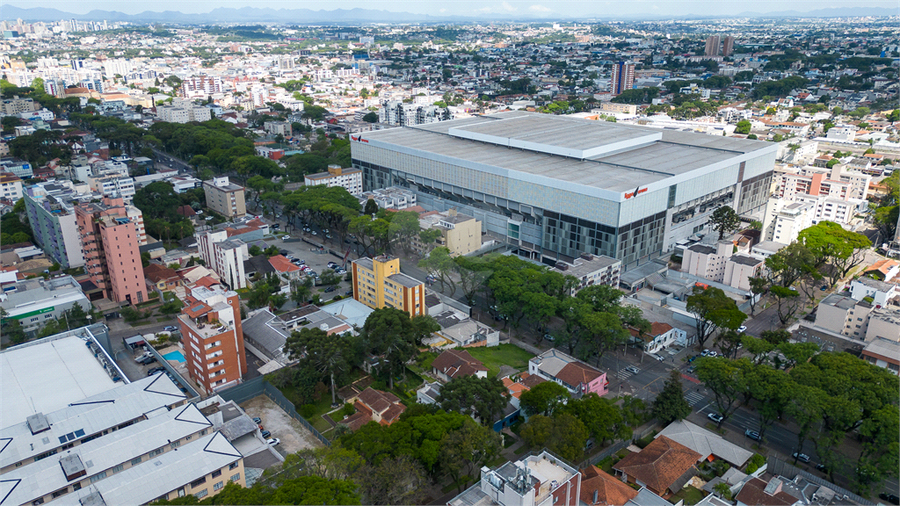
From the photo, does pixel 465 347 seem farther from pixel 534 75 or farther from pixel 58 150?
pixel 534 75

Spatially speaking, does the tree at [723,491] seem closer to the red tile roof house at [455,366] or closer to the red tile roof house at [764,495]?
the red tile roof house at [764,495]

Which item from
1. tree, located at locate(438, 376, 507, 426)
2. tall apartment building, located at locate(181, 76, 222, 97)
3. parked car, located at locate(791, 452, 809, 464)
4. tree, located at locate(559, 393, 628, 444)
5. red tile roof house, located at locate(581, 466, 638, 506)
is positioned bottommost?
parked car, located at locate(791, 452, 809, 464)

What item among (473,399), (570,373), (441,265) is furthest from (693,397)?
(441,265)

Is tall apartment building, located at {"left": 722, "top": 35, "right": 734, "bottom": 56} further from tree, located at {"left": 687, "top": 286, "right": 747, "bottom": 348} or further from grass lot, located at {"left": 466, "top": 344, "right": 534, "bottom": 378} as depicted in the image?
grass lot, located at {"left": 466, "top": 344, "right": 534, "bottom": 378}

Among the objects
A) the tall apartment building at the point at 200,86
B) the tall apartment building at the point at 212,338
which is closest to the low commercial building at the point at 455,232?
the tall apartment building at the point at 212,338

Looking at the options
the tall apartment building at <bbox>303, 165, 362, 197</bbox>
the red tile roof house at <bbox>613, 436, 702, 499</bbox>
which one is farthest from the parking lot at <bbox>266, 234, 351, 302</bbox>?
the red tile roof house at <bbox>613, 436, 702, 499</bbox>

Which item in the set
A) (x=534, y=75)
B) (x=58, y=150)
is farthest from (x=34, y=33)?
(x=58, y=150)
